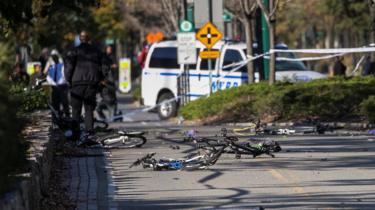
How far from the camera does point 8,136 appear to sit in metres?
7.36

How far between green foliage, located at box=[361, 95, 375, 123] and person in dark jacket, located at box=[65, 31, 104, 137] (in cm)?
579

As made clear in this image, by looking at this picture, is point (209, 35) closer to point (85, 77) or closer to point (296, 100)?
point (296, 100)

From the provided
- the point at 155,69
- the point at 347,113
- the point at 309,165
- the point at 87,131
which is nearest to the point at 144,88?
the point at 155,69

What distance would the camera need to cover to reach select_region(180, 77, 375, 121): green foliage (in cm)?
2177

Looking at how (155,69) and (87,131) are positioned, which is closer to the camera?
(87,131)

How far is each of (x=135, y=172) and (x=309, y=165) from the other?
8.02 ft

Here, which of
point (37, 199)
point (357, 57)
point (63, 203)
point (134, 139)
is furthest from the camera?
point (357, 57)

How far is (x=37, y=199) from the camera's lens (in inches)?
392

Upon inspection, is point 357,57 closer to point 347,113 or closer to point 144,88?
point 144,88

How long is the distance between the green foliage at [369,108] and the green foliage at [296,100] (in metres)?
0.09

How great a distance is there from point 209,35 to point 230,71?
205cm

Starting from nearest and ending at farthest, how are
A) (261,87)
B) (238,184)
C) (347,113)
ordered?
(238,184) < (347,113) < (261,87)

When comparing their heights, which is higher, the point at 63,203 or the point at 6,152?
the point at 6,152

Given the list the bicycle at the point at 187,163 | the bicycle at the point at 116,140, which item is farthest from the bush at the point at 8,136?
the bicycle at the point at 116,140
